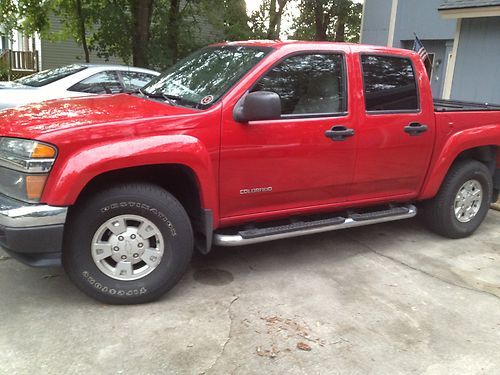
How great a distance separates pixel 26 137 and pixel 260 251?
95.7 inches

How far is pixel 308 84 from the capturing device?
4250mm

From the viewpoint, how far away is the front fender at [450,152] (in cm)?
504

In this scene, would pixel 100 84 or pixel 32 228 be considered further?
pixel 100 84

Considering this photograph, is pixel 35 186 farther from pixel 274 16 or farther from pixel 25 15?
pixel 274 16

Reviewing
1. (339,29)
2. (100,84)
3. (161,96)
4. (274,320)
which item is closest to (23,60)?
(339,29)

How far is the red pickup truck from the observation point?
10.8ft

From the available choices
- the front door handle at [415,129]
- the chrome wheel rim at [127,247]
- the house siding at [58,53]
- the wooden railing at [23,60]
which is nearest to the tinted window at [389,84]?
the front door handle at [415,129]

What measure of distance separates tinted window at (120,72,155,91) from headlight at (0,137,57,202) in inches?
192

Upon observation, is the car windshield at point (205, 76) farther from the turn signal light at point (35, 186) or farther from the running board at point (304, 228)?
the turn signal light at point (35, 186)

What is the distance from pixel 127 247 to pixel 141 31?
10.2 meters

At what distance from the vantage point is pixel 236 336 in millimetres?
3350

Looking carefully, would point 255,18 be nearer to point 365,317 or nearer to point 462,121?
point 462,121

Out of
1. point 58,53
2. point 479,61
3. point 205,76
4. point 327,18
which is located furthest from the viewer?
point 327,18

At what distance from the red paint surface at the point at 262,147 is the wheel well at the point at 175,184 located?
4.8 inches
